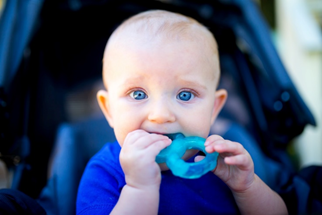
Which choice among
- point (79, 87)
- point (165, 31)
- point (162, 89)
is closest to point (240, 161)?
point (162, 89)

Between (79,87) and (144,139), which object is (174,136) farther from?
(79,87)

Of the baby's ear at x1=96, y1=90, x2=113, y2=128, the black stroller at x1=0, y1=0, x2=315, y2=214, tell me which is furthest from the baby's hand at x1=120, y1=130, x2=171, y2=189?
the black stroller at x1=0, y1=0, x2=315, y2=214

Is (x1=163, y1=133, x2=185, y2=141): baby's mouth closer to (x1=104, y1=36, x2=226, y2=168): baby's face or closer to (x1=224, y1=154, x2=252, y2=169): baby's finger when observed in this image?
(x1=104, y1=36, x2=226, y2=168): baby's face

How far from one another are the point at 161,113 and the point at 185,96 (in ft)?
0.35

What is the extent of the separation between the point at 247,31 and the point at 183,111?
79 cm

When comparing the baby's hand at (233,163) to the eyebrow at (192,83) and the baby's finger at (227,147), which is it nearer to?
the baby's finger at (227,147)

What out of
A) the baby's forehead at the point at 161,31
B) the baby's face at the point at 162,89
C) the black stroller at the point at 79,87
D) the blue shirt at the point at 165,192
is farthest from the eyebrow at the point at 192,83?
the black stroller at the point at 79,87

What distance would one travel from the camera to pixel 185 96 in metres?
0.80

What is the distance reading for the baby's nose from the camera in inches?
28.3

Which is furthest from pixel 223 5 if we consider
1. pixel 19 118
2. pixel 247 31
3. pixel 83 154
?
pixel 19 118

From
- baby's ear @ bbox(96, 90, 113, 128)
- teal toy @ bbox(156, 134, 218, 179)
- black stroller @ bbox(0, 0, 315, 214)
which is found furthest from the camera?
black stroller @ bbox(0, 0, 315, 214)

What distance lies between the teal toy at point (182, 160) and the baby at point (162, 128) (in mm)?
21

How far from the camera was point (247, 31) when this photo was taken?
1398 mm

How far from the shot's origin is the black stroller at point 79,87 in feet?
3.67
